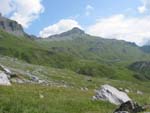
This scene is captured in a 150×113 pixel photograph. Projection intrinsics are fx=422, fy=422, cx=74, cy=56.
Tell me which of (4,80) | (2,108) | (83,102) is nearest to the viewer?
(2,108)

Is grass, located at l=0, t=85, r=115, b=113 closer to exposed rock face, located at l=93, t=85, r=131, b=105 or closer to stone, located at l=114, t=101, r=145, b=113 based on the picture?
exposed rock face, located at l=93, t=85, r=131, b=105

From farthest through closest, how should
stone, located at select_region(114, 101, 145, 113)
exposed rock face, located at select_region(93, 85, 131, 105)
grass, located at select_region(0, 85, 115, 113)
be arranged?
1. exposed rock face, located at select_region(93, 85, 131, 105)
2. stone, located at select_region(114, 101, 145, 113)
3. grass, located at select_region(0, 85, 115, 113)

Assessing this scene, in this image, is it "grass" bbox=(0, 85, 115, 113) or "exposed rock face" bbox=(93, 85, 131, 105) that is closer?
"grass" bbox=(0, 85, 115, 113)

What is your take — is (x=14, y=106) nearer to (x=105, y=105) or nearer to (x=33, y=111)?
(x=33, y=111)

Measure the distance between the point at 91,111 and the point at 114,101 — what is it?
673 cm

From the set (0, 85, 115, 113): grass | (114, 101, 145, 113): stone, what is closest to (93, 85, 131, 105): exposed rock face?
(0, 85, 115, 113): grass

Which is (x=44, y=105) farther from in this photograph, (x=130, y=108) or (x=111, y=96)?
(x=111, y=96)

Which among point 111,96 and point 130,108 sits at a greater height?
point 130,108

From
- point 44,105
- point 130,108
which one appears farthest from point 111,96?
point 44,105

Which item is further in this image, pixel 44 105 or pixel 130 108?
pixel 44 105

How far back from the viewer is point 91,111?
30.6 meters

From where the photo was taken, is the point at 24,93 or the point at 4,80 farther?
the point at 4,80

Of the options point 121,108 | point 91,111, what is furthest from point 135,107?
point 91,111

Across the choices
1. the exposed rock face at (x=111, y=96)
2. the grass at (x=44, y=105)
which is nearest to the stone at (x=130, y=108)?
the grass at (x=44, y=105)
